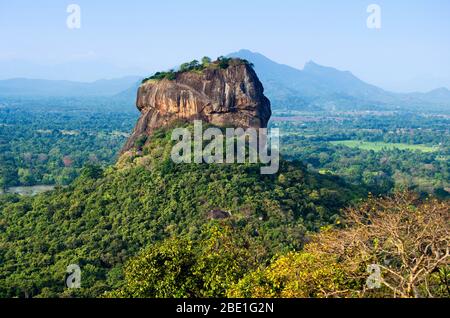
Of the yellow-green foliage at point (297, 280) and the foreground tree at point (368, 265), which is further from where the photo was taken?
the yellow-green foliage at point (297, 280)

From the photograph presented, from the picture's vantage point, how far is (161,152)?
105 feet

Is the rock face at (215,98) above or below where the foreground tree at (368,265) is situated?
above

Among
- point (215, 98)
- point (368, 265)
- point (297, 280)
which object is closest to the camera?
point (368, 265)

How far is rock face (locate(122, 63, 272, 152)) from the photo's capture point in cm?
3375

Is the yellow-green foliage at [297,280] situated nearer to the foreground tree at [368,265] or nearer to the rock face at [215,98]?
the foreground tree at [368,265]

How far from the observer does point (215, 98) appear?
111ft

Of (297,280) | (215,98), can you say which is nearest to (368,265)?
(297,280)

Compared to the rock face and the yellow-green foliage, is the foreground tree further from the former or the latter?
the rock face

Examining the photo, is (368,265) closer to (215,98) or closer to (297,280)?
(297,280)

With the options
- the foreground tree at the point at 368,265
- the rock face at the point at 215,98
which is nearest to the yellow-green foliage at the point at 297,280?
the foreground tree at the point at 368,265

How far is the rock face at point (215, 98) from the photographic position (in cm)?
3375
